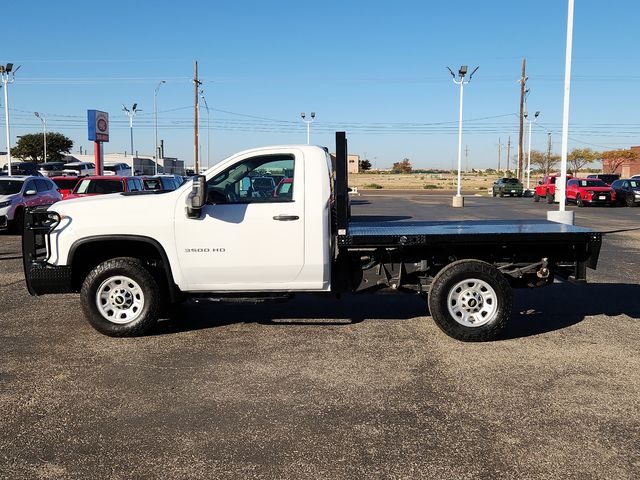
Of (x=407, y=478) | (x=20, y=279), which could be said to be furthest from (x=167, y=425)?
(x=20, y=279)

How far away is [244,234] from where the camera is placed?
6.38 meters

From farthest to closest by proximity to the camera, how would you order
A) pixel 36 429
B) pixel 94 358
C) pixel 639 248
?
pixel 639 248
pixel 94 358
pixel 36 429

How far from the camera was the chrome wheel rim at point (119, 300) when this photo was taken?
21.5 feet

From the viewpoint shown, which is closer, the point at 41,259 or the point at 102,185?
the point at 41,259

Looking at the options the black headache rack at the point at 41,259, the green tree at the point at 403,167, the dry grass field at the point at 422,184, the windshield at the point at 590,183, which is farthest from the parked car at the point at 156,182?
the green tree at the point at 403,167

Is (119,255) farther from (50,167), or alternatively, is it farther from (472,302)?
(50,167)

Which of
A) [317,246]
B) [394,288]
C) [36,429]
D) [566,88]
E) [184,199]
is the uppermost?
[566,88]

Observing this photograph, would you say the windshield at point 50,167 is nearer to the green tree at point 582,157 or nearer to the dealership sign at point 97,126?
the dealership sign at point 97,126

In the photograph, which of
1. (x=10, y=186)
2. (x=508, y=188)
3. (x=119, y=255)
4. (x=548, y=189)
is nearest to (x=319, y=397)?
(x=119, y=255)

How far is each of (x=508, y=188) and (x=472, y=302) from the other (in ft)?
144

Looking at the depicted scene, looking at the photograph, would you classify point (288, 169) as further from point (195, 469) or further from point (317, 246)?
point (195, 469)

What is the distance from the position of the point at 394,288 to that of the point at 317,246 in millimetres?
1052

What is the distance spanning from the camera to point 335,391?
503cm

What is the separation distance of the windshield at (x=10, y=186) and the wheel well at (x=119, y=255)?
38.3ft
